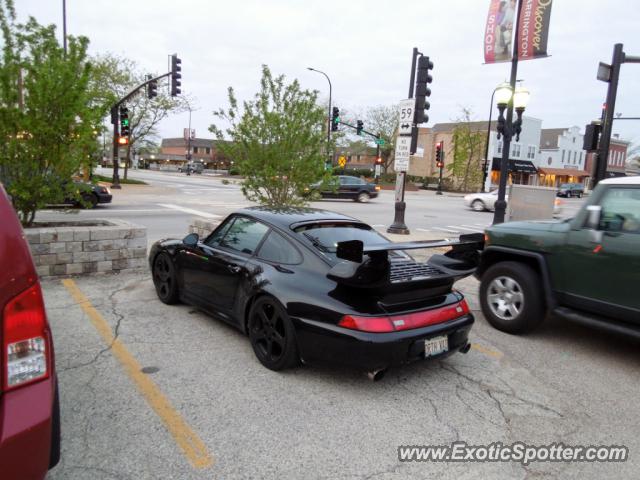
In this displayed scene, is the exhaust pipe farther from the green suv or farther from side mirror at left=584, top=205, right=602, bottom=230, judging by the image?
side mirror at left=584, top=205, right=602, bottom=230

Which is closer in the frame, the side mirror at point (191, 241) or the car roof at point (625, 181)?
the car roof at point (625, 181)

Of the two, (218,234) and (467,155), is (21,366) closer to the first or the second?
(218,234)

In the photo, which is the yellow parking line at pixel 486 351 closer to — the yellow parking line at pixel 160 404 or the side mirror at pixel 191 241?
the yellow parking line at pixel 160 404

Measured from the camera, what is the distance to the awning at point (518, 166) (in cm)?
5669

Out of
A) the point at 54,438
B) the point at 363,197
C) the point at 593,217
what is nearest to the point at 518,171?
the point at 363,197

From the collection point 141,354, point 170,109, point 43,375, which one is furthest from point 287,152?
point 170,109

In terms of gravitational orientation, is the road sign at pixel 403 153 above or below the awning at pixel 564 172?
below

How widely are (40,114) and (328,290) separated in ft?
18.5

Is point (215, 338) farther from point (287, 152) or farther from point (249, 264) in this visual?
point (287, 152)

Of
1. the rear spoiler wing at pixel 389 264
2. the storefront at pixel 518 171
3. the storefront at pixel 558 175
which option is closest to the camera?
the rear spoiler wing at pixel 389 264

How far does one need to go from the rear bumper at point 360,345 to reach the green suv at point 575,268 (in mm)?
1856

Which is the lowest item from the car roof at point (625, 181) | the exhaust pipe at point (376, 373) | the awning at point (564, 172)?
the exhaust pipe at point (376, 373)

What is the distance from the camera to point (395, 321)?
3.55 metres

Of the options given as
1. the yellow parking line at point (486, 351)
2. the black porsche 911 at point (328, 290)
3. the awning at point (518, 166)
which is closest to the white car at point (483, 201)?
the yellow parking line at point (486, 351)
